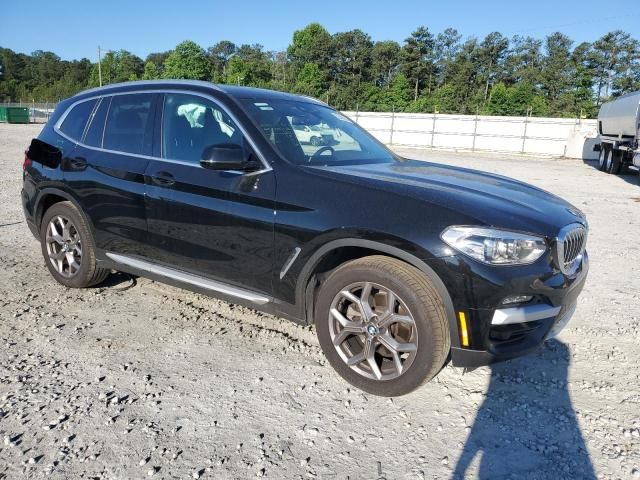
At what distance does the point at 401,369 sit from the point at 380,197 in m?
1.00

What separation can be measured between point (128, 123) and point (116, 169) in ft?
1.34

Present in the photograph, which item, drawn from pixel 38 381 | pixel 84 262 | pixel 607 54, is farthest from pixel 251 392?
pixel 607 54

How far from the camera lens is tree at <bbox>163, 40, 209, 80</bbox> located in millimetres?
90562

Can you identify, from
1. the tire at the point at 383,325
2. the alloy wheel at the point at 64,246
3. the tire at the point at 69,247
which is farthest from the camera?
the alloy wheel at the point at 64,246

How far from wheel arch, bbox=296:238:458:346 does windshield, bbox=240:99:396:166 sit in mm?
683

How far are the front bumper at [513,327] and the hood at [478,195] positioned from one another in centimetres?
34

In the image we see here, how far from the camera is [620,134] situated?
709 inches

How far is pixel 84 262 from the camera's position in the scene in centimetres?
443

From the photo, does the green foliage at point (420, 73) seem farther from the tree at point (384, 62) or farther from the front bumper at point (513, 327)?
the front bumper at point (513, 327)

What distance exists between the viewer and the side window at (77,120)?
14.7ft

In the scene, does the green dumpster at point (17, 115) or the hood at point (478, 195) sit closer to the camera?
the hood at point (478, 195)

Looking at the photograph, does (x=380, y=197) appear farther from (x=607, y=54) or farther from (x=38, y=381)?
(x=607, y=54)

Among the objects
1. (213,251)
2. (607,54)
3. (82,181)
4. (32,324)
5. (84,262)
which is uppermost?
(607,54)

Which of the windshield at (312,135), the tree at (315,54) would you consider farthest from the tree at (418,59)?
the windshield at (312,135)
